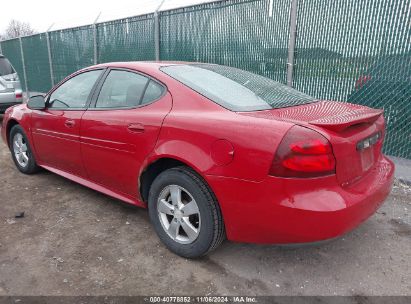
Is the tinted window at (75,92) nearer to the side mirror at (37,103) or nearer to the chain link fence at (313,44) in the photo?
the side mirror at (37,103)

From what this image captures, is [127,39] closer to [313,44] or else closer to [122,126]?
[313,44]

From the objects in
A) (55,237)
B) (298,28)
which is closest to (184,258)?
(55,237)

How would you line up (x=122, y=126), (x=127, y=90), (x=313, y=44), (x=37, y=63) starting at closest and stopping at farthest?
1. (x=122, y=126)
2. (x=127, y=90)
3. (x=313, y=44)
4. (x=37, y=63)

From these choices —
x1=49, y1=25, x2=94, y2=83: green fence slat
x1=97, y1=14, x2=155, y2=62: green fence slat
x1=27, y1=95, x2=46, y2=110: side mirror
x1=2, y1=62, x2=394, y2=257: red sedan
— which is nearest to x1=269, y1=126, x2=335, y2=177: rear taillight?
x1=2, y1=62, x2=394, y2=257: red sedan

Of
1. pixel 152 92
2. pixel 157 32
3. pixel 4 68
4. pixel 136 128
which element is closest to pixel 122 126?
pixel 136 128

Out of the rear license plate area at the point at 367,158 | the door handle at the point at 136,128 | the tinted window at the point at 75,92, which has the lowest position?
Answer: the rear license plate area at the point at 367,158

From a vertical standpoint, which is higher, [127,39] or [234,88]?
[127,39]

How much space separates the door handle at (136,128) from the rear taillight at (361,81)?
11.4 feet

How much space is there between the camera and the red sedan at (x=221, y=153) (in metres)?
1.97

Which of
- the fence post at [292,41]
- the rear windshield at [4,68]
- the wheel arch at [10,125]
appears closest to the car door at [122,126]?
the wheel arch at [10,125]

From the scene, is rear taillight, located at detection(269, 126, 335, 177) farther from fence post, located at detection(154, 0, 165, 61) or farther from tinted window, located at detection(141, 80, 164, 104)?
fence post, located at detection(154, 0, 165, 61)

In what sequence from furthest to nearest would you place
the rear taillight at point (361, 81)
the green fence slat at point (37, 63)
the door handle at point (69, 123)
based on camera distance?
the green fence slat at point (37, 63) < the rear taillight at point (361, 81) < the door handle at point (69, 123)

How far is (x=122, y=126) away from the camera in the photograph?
9.14 ft

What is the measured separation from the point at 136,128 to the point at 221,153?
861 mm
